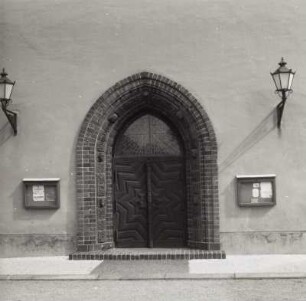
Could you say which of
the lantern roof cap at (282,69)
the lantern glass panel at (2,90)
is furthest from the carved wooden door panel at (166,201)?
the lantern glass panel at (2,90)

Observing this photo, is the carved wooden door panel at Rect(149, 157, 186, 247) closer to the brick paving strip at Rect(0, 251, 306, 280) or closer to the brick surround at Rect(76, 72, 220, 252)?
the brick surround at Rect(76, 72, 220, 252)

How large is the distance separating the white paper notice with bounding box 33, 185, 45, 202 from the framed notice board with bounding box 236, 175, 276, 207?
Answer: 3.64 m

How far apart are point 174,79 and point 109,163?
204cm

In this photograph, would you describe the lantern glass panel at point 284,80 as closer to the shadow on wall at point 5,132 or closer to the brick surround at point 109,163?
the brick surround at point 109,163

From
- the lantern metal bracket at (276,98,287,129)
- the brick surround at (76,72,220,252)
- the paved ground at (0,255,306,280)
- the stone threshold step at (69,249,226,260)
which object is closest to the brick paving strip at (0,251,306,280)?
the paved ground at (0,255,306,280)

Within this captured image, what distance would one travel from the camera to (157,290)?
6934 millimetres

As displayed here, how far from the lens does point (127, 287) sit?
7180 mm

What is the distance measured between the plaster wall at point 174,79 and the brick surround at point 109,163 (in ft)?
0.53

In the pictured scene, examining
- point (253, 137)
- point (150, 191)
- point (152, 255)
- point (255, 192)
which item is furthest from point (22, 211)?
point (253, 137)

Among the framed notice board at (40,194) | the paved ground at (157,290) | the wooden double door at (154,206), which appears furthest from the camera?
the wooden double door at (154,206)

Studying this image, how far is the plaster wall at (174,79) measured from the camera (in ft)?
31.2

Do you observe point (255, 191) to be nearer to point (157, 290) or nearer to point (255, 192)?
point (255, 192)

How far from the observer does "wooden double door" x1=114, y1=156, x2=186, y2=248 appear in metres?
9.96

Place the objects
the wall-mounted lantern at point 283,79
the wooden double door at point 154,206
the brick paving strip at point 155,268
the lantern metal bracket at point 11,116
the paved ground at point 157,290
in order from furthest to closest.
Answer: the wooden double door at point 154,206 → the lantern metal bracket at point 11,116 → the wall-mounted lantern at point 283,79 → the brick paving strip at point 155,268 → the paved ground at point 157,290
